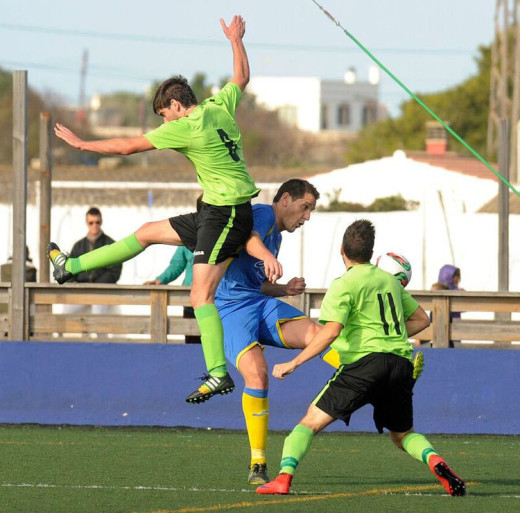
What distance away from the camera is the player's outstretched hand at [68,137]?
26.8 feet

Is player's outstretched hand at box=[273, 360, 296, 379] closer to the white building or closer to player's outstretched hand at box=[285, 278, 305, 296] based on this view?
player's outstretched hand at box=[285, 278, 305, 296]

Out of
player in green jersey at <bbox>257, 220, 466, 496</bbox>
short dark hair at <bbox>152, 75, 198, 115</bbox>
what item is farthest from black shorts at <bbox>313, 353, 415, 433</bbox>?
short dark hair at <bbox>152, 75, 198, 115</bbox>

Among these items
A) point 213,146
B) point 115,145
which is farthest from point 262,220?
point 115,145

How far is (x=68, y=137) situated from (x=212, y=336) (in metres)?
1.46

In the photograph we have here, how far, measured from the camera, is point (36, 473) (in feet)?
28.5

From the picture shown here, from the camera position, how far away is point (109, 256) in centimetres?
902

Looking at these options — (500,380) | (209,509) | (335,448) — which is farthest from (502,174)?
(209,509)

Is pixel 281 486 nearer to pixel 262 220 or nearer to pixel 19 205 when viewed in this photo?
pixel 262 220

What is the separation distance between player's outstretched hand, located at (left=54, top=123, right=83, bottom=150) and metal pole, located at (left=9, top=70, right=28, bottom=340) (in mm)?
3282

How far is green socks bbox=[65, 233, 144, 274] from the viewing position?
898cm

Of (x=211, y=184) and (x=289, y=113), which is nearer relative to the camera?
(x=211, y=184)

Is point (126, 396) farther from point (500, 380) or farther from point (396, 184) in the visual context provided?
point (396, 184)

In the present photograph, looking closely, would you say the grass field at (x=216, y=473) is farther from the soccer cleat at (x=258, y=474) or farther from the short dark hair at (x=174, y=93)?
the short dark hair at (x=174, y=93)

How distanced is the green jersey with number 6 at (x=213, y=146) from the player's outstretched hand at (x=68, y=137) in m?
0.43
